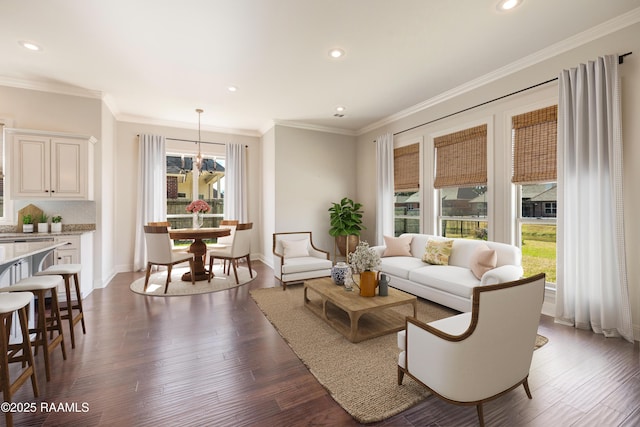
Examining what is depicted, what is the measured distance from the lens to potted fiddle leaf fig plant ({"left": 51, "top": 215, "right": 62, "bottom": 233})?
3969 mm

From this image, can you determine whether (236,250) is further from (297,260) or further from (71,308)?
(71,308)

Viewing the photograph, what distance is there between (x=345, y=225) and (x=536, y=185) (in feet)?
10.8

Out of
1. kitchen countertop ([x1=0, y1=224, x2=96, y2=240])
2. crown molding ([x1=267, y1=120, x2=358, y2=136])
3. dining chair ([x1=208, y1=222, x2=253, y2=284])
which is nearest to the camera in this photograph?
kitchen countertop ([x1=0, y1=224, x2=96, y2=240])

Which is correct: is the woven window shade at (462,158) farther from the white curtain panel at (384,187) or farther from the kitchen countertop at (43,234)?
the kitchen countertop at (43,234)

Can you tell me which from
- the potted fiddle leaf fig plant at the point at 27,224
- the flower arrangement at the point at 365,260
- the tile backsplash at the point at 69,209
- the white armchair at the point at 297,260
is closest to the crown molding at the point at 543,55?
the flower arrangement at the point at 365,260

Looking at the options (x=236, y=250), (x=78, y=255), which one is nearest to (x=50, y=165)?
(x=78, y=255)

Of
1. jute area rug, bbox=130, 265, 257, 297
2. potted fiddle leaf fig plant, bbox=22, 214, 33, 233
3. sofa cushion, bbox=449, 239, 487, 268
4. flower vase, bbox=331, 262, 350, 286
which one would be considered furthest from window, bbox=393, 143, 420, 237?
potted fiddle leaf fig plant, bbox=22, 214, 33, 233

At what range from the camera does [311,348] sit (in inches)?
100.0

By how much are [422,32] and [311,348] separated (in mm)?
3385

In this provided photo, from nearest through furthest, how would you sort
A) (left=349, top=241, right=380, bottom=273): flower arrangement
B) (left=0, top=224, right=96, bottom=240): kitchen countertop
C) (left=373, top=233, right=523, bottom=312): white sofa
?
(left=349, top=241, right=380, bottom=273): flower arrangement, (left=373, top=233, right=523, bottom=312): white sofa, (left=0, top=224, right=96, bottom=240): kitchen countertop

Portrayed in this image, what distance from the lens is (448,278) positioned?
10.8 feet

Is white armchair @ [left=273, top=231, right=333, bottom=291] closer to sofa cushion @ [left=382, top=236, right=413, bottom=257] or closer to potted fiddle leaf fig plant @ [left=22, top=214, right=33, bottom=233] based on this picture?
sofa cushion @ [left=382, top=236, right=413, bottom=257]

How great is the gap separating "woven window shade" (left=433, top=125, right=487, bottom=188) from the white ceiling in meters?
0.77

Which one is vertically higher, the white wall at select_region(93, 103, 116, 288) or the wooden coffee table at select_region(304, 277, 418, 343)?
the white wall at select_region(93, 103, 116, 288)
